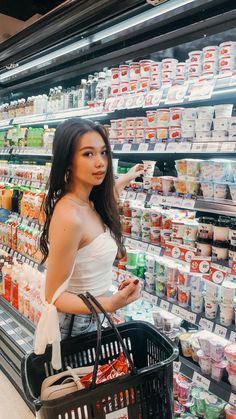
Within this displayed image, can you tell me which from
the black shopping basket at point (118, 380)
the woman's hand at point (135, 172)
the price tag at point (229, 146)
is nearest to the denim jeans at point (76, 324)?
the black shopping basket at point (118, 380)

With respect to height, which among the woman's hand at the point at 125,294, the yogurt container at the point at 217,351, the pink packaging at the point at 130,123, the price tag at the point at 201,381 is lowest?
the price tag at the point at 201,381

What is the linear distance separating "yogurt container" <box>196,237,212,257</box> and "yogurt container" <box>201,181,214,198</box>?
0.72 ft

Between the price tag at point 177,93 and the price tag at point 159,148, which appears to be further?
the price tag at point 159,148

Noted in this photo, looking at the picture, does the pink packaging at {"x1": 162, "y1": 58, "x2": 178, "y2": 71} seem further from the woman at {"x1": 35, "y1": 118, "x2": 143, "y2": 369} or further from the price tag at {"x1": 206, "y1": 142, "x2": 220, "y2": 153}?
the woman at {"x1": 35, "y1": 118, "x2": 143, "y2": 369}

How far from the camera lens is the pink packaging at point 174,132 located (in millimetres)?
1965

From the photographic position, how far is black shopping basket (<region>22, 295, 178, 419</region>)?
42.4 inches

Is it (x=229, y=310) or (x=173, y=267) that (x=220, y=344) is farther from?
(x=173, y=267)

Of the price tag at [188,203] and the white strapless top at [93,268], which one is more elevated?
the price tag at [188,203]

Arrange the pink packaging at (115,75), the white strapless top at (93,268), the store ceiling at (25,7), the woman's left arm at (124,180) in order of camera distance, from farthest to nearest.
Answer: the store ceiling at (25,7), the pink packaging at (115,75), the woman's left arm at (124,180), the white strapless top at (93,268)

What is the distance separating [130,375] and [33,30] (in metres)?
2.15

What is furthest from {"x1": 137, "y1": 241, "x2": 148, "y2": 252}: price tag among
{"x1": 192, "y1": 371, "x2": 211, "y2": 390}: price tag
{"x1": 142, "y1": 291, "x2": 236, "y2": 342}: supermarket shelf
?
{"x1": 192, "y1": 371, "x2": 211, "y2": 390}: price tag

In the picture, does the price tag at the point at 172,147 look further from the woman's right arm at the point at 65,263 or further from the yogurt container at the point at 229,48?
the woman's right arm at the point at 65,263

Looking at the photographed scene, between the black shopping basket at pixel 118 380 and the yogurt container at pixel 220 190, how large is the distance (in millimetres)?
705

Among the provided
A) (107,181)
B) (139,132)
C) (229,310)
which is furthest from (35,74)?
(229,310)
